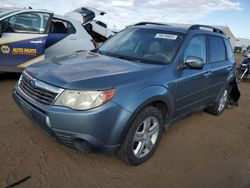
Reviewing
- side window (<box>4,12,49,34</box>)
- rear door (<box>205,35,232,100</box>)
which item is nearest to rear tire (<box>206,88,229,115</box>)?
rear door (<box>205,35,232,100</box>)

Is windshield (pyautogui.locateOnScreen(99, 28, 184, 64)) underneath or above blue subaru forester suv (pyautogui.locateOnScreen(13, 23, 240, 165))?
above

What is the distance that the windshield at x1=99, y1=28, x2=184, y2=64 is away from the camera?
356cm

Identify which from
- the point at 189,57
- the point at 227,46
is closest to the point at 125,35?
the point at 189,57

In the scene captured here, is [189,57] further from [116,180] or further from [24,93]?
[24,93]

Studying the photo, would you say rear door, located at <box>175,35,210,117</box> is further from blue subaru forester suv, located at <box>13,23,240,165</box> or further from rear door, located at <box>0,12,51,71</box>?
rear door, located at <box>0,12,51,71</box>

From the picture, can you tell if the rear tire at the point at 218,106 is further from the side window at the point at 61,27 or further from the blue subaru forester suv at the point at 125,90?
the side window at the point at 61,27

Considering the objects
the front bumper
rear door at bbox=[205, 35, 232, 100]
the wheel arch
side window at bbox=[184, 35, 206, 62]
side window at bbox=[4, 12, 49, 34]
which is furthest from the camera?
side window at bbox=[4, 12, 49, 34]

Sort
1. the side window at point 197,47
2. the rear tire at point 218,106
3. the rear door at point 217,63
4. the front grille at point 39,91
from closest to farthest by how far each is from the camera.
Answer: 1. the front grille at point 39,91
2. the side window at point 197,47
3. the rear door at point 217,63
4. the rear tire at point 218,106

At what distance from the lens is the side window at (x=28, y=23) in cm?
577

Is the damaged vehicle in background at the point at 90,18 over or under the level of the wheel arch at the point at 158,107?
over

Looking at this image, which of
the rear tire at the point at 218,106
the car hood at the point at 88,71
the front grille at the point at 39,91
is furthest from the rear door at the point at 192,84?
the front grille at the point at 39,91

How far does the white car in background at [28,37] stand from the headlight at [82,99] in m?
3.77

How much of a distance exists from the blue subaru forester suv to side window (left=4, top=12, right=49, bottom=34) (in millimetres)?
2610

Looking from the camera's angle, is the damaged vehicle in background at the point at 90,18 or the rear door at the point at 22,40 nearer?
the rear door at the point at 22,40
